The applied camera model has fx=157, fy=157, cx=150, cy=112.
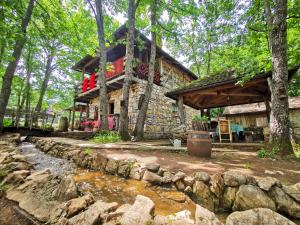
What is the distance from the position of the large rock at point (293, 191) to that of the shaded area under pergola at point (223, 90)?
4077 mm

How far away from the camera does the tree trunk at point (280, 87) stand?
407cm

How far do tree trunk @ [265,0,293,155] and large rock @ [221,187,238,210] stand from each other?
2897mm

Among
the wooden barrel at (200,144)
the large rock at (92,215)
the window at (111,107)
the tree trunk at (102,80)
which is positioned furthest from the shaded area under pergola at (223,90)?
the window at (111,107)

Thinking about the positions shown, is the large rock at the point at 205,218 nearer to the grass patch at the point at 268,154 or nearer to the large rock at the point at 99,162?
the large rock at the point at 99,162

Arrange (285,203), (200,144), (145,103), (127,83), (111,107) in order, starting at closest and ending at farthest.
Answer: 1. (285,203)
2. (200,144)
3. (127,83)
4. (145,103)
5. (111,107)

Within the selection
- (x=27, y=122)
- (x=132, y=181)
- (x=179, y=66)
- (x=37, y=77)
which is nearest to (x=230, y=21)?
(x=179, y=66)

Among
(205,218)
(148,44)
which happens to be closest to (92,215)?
(205,218)

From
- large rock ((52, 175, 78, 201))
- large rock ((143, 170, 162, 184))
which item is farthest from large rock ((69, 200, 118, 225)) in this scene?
large rock ((143, 170, 162, 184))

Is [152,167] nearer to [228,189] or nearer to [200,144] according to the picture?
[228,189]

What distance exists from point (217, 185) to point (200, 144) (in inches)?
75.2

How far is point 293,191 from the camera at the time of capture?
6.28ft

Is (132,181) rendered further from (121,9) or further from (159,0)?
(121,9)

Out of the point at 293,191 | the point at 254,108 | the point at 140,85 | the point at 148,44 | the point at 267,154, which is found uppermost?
the point at 148,44

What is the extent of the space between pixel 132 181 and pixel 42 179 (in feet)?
4.47
